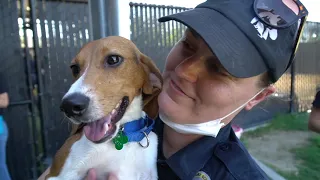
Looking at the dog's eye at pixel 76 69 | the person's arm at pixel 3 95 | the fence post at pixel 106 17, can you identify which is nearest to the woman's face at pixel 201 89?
the dog's eye at pixel 76 69

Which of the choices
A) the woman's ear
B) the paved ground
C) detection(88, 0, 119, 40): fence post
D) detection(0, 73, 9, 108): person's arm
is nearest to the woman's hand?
the woman's ear

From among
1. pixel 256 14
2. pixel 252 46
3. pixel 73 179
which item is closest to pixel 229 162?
pixel 252 46

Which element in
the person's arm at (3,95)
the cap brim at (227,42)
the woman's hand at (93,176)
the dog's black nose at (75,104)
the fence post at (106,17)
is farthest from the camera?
the person's arm at (3,95)

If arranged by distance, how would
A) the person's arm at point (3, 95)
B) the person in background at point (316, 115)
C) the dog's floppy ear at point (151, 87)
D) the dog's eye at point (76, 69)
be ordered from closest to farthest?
the dog's eye at point (76, 69) → the dog's floppy ear at point (151, 87) → the person in background at point (316, 115) → the person's arm at point (3, 95)

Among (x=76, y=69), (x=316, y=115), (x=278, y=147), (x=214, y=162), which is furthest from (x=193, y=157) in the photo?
(x=278, y=147)

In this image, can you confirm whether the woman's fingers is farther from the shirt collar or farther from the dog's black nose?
the dog's black nose

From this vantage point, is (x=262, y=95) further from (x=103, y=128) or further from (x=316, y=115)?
(x=316, y=115)

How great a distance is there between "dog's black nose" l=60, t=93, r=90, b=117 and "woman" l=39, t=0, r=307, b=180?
40 centimetres

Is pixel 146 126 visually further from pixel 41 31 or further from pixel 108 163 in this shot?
pixel 41 31

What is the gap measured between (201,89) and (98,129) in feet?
2.02

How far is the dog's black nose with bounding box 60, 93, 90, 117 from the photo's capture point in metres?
1.62

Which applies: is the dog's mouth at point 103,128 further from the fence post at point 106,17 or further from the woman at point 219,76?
the fence post at point 106,17

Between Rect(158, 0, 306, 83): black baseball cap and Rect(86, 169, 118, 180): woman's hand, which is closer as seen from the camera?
Rect(158, 0, 306, 83): black baseball cap

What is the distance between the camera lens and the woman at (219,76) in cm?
149
